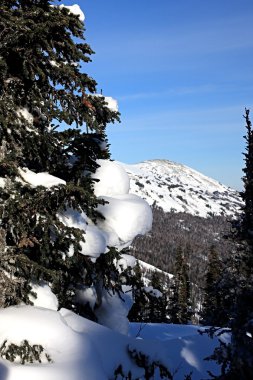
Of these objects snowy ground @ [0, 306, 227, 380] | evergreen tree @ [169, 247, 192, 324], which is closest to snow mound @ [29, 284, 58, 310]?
snowy ground @ [0, 306, 227, 380]

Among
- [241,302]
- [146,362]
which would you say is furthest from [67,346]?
[241,302]

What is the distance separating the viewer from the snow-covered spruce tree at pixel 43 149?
570 centimetres

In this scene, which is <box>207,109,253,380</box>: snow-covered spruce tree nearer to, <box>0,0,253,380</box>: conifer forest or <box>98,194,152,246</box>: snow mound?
<box>0,0,253,380</box>: conifer forest

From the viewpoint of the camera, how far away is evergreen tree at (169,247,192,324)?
47475 mm

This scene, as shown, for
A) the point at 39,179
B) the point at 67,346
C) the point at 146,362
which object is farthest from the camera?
the point at 39,179

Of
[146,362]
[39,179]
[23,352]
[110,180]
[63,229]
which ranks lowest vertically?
[146,362]

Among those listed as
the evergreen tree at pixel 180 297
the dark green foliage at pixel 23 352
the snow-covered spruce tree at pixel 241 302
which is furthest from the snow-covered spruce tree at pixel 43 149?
the evergreen tree at pixel 180 297

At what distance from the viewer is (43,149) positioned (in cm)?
665

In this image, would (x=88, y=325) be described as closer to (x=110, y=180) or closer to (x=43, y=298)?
(x=43, y=298)

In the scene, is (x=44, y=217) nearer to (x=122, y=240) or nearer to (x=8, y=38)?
(x=122, y=240)

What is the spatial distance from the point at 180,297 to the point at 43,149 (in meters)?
49.0

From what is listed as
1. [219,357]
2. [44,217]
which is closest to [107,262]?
[44,217]

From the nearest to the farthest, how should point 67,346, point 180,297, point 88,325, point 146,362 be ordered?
point 67,346
point 146,362
point 88,325
point 180,297

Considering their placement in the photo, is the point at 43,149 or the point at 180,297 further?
the point at 180,297
